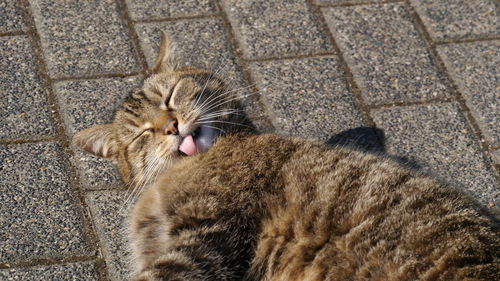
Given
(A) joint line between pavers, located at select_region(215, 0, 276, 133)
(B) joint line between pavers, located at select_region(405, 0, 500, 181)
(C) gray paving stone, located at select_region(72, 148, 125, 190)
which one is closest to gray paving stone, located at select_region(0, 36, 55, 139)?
(C) gray paving stone, located at select_region(72, 148, 125, 190)

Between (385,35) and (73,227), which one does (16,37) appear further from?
(385,35)

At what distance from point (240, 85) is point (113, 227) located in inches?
51.6

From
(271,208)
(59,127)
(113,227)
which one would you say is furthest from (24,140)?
(271,208)

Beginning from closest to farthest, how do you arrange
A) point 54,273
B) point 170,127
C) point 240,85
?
point 54,273, point 170,127, point 240,85

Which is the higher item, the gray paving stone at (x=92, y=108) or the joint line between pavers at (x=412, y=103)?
the joint line between pavers at (x=412, y=103)

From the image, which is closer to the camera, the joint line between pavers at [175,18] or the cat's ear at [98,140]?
the cat's ear at [98,140]

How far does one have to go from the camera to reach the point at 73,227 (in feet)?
14.2

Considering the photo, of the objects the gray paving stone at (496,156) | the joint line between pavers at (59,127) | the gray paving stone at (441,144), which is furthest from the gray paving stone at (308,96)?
the joint line between pavers at (59,127)

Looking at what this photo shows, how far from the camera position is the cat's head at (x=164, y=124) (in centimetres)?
427

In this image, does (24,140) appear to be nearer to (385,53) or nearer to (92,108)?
(92,108)

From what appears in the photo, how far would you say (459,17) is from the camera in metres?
5.81

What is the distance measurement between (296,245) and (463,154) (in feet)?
5.47

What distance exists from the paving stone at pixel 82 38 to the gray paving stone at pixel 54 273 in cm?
155

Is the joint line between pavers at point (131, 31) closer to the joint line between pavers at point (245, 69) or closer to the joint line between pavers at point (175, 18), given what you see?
the joint line between pavers at point (175, 18)
